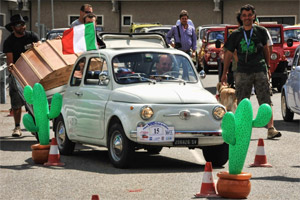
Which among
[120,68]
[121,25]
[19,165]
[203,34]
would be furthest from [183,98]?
[121,25]

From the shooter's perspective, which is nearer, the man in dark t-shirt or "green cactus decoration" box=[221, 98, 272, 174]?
"green cactus decoration" box=[221, 98, 272, 174]

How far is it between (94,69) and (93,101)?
0.75 metres

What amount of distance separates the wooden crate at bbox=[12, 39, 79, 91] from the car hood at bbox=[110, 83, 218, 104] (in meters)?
2.64

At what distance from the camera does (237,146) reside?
9344 millimetres

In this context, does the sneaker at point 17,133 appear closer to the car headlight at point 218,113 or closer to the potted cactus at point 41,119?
the potted cactus at point 41,119

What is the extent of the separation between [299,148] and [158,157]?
221cm

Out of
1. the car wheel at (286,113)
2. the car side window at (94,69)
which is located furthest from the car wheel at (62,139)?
the car wheel at (286,113)

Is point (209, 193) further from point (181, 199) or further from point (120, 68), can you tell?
point (120, 68)

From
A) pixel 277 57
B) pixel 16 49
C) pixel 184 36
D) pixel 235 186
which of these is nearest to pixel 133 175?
pixel 235 186

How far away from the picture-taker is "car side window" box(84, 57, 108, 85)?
12893mm

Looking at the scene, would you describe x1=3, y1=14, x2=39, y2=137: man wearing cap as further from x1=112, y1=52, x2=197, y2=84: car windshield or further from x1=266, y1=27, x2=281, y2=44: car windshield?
x1=266, y1=27, x2=281, y2=44: car windshield

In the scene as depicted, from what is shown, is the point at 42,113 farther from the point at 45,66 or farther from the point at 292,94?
the point at 292,94

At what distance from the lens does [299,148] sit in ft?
45.6

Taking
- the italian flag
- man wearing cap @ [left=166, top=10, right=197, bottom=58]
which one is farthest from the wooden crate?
man wearing cap @ [left=166, top=10, right=197, bottom=58]
